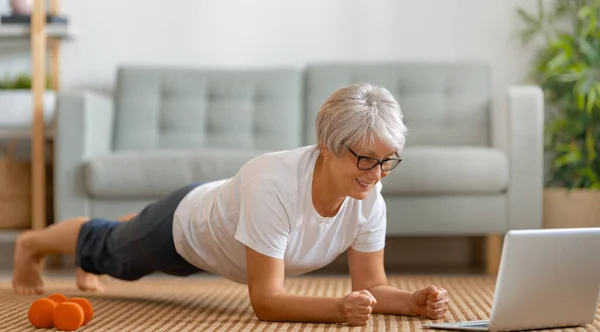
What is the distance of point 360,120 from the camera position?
1666 millimetres

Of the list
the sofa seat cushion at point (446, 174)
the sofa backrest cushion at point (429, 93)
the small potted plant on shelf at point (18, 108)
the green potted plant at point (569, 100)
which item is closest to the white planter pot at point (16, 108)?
the small potted plant on shelf at point (18, 108)

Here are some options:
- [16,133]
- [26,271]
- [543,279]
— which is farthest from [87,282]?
[543,279]

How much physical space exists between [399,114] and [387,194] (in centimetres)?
148

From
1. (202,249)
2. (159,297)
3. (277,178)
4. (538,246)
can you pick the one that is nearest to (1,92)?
(159,297)

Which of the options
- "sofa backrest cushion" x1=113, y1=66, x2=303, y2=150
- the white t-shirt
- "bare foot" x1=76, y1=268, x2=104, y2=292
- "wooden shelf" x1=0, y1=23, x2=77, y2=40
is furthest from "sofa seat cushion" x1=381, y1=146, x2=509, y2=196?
"wooden shelf" x1=0, y1=23, x2=77, y2=40

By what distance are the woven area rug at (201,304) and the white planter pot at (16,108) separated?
871mm

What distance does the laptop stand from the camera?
153 cm

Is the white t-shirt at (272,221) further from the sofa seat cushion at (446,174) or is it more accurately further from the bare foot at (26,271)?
the sofa seat cushion at (446,174)

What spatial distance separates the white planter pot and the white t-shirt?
1.81 meters

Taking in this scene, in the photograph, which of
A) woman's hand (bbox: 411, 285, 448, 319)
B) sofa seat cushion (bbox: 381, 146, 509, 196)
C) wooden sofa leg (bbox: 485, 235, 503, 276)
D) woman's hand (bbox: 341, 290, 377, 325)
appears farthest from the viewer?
wooden sofa leg (bbox: 485, 235, 503, 276)

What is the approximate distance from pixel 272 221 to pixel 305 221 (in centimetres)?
10

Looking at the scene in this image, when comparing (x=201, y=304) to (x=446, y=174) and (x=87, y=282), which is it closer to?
(x=87, y=282)

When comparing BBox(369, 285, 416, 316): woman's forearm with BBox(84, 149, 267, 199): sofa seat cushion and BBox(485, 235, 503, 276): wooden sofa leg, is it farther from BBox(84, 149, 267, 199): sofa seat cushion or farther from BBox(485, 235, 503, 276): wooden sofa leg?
BBox(485, 235, 503, 276): wooden sofa leg

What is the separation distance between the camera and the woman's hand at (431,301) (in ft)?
5.78
